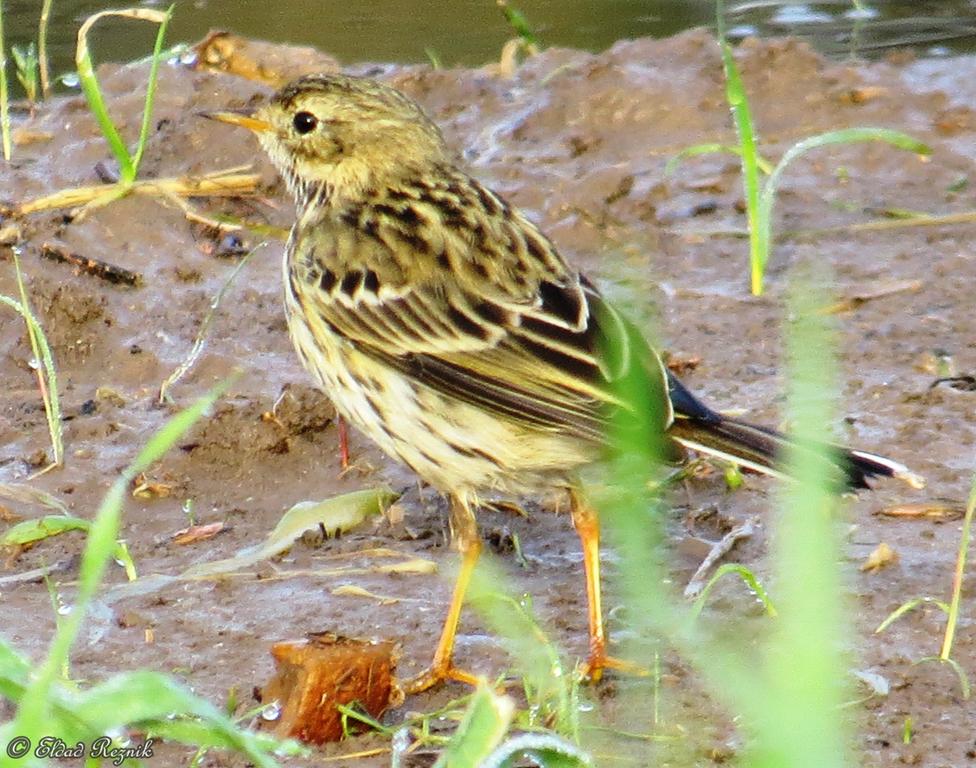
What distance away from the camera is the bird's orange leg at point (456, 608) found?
16.1 ft

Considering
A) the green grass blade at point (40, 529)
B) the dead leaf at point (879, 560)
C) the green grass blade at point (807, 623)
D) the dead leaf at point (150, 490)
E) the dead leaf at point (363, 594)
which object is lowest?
the dead leaf at point (879, 560)

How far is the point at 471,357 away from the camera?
17.2 ft

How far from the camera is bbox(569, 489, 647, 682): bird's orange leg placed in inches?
197

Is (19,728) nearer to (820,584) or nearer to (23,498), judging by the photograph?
(820,584)

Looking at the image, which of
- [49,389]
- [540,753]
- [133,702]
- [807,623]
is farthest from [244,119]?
[807,623]

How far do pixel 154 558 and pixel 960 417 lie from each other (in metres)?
2.91

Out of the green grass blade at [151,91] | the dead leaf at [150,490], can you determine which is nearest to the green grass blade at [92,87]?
the green grass blade at [151,91]

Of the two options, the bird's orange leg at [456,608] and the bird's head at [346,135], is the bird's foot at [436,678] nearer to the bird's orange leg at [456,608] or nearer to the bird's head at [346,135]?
the bird's orange leg at [456,608]

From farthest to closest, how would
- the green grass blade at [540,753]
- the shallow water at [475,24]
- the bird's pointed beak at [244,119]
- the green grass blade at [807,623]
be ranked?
the shallow water at [475,24]
the bird's pointed beak at [244,119]
the green grass blade at [540,753]
the green grass blade at [807,623]

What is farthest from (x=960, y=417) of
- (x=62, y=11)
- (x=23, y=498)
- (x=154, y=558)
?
(x=62, y=11)

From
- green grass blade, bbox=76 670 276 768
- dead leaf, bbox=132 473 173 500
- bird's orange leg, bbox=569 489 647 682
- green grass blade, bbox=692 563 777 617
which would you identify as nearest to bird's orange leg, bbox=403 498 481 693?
bird's orange leg, bbox=569 489 647 682

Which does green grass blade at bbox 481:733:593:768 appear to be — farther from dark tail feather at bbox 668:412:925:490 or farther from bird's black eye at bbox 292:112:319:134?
bird's black eye at bbox 292:112:319:134

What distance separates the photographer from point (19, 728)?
9.68ft

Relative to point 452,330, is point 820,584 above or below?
above
